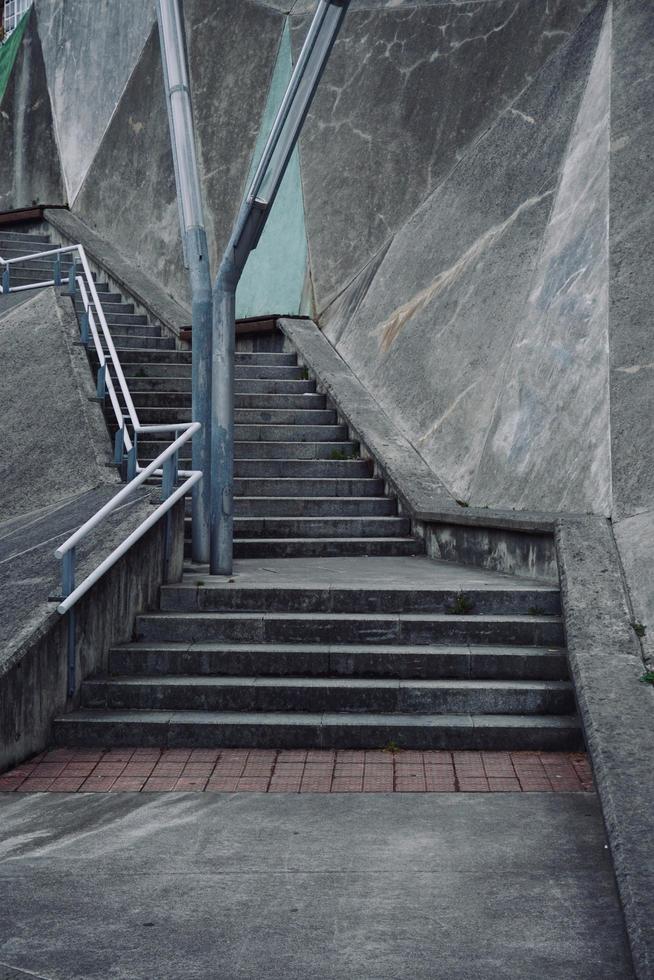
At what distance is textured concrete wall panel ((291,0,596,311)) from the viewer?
39.0ft

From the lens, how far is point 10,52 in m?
23.3

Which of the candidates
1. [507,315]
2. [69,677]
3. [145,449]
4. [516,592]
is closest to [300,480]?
[145,449]

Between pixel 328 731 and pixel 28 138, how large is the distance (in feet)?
61.7

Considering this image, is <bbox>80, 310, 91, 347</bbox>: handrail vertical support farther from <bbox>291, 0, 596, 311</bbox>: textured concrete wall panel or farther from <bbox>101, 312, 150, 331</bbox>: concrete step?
<bbox>291, 0, 596, 311</bbox>: textured concrete wall panel

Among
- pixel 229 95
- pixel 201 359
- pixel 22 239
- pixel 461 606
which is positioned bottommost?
pixel 461 606

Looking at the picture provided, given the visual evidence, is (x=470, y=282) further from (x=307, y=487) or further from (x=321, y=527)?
(x=321, y=527)

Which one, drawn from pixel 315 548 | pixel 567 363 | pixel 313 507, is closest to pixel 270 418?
pixel 313 507

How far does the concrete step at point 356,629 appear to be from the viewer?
686 centimetres

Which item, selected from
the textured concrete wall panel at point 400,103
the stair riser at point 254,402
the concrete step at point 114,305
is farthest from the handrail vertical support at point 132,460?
the concrete step at point 114,305

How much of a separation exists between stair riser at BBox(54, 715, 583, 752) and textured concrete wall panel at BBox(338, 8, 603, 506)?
12.6 ft

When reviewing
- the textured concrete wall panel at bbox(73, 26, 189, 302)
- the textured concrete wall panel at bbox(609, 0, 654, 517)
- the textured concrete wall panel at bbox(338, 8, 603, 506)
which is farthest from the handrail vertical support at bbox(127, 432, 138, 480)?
the textured concrete wall panel at bbox(73, 26, 189, 302)

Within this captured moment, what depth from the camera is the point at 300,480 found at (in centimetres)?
1027

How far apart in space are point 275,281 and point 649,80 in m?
6.79

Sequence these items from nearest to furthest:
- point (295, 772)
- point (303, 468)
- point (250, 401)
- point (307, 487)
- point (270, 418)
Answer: point (295, 772), point (307, 487), point (303, 468), point (270, 418), point (250, 401)
